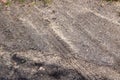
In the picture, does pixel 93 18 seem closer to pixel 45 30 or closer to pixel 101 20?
pixel 101 20

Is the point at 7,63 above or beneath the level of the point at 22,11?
beneath

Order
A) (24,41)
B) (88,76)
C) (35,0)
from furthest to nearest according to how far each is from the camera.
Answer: (35,0) → (24,41) → (88,76)

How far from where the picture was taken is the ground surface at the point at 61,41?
4.71 metres

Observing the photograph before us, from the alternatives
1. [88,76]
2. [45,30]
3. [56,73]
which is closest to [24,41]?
[45,30]

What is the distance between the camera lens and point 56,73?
468 centimetres

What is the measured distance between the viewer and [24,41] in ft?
17.5

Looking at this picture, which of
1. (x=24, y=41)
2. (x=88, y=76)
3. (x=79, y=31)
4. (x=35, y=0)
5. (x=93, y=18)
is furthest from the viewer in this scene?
(x=35, y=0)

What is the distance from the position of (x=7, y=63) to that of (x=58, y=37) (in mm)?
1083

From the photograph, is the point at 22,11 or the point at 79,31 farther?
the point at 22,11

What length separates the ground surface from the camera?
4715 mm

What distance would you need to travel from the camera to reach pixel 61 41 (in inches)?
211

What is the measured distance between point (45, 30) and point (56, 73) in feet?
3.87

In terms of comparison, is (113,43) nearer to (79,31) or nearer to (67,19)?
(79,31)

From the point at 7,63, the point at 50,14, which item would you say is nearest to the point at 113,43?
the point at 50,14
